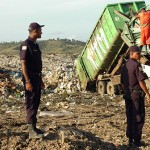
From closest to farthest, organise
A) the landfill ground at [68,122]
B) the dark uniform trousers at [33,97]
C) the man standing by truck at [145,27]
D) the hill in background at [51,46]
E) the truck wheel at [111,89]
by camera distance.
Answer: the landfill ground at [68,122]
the dark uniform trousers at [33,97]
the man standing by truck at [145,27]
the truck wheel at [111,89]
the hill in background at [51,46]

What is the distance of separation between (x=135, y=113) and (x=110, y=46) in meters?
7.50

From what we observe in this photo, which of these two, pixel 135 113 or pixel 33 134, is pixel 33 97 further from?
pixel 135 113

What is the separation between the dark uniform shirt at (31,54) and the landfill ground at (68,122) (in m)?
1.03

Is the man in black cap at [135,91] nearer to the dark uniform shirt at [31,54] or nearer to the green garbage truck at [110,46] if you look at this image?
the dark uniform shirt at [31,54]

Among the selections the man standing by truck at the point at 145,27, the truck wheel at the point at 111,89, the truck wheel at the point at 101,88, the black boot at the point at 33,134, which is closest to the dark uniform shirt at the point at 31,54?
the black boot at the point at 33,134

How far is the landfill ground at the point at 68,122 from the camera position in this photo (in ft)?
20.0

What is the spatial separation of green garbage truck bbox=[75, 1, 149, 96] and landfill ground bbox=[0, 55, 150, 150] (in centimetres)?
81

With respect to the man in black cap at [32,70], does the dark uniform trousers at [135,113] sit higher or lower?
lower

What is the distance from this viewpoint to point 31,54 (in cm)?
627

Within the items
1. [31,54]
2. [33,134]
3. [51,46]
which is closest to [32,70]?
[31,54]

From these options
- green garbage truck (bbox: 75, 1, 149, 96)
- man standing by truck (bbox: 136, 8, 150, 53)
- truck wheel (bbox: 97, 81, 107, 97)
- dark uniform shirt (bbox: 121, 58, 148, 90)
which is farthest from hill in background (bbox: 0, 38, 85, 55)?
dark uniform shirt (bbox: 121, 58, 148, 90)

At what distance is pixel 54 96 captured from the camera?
15203 millimetres

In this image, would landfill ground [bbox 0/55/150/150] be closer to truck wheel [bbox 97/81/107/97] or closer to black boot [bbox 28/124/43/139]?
black boot [bbox 28/124/43/139]

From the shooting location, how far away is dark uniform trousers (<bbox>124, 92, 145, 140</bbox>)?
659 centimetres
